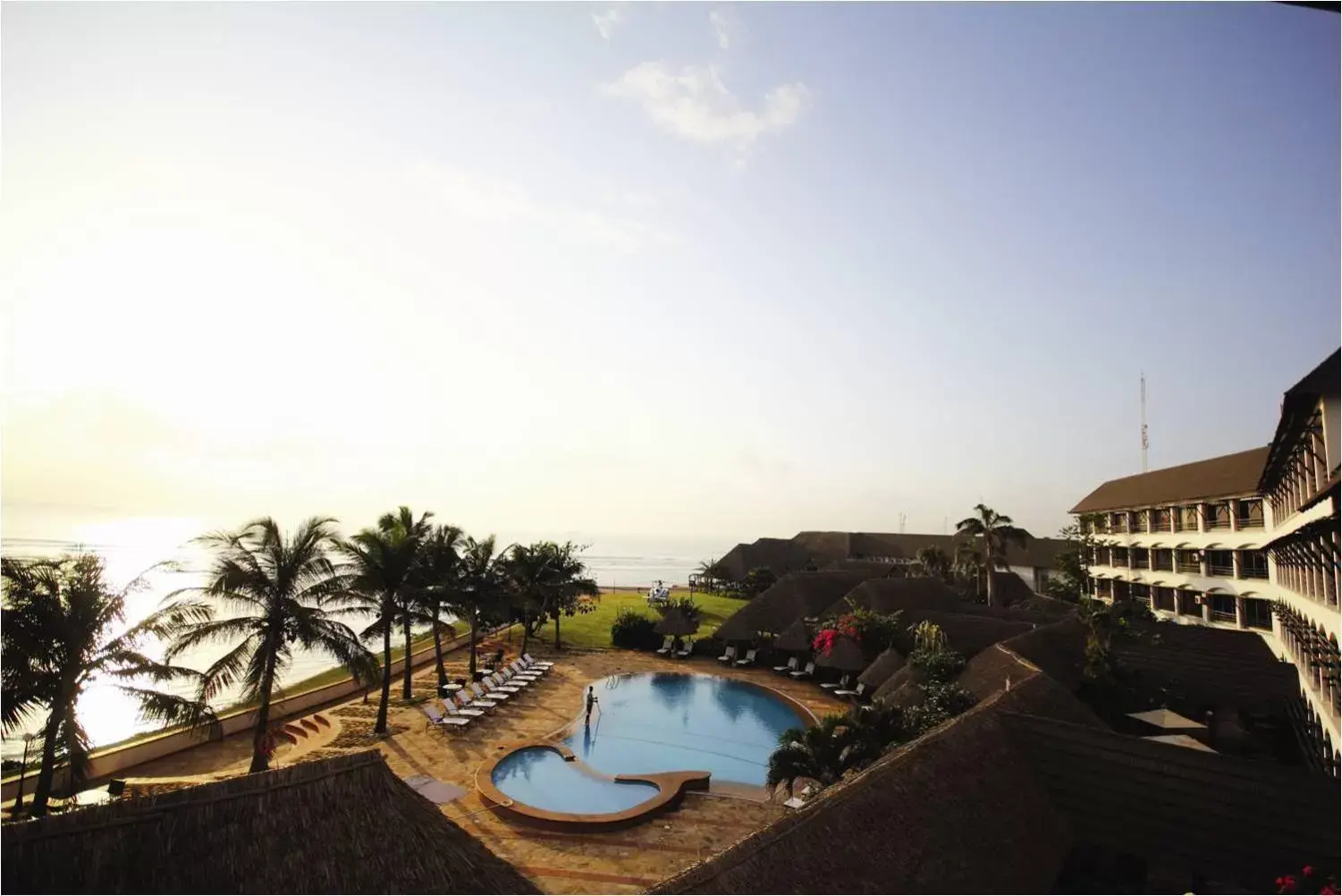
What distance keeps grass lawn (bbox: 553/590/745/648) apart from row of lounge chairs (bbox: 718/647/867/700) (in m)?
4.15

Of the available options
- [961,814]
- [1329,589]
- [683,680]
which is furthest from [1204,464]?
[961,814]

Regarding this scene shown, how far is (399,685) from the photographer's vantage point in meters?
27.6

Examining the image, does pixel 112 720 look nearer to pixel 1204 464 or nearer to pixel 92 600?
pixel 92 600

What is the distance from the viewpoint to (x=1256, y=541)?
1065 inches

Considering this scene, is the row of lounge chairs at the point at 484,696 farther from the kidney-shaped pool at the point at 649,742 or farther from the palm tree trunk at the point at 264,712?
the palm tree trunk at the point at 264,712

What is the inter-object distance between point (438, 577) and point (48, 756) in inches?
563

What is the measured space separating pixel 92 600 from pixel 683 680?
20.6 m

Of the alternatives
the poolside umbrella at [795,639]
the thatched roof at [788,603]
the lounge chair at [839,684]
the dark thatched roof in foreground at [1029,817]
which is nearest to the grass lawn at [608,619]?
the thatched roof at [788,603]

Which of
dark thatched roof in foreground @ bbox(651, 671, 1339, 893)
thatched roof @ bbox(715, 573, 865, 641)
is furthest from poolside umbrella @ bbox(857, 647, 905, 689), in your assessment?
dark thatched roof in foreground @ bbox(651, 671, 1339, 893)

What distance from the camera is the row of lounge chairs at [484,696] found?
21484 millimetres

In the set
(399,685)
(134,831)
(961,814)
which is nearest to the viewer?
(134,831)

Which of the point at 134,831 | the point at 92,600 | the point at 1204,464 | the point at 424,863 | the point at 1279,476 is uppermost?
the point at 1204,464

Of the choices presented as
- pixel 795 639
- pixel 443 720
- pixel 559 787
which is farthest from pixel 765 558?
pixel 559 787

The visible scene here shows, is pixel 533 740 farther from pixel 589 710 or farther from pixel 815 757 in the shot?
pixel 815 757
